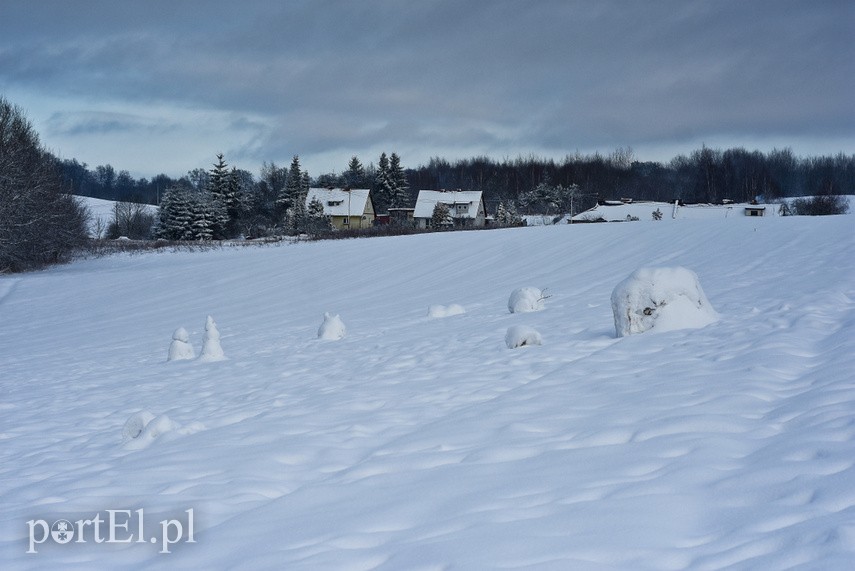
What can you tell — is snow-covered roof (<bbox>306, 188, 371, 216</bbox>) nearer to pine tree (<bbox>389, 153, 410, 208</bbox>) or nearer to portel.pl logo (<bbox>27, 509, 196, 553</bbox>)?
pine tree (<bbox>389, 153, 410, 208</bbox>)

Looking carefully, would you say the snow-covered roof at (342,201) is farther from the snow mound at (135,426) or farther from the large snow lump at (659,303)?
the snow mound at (135,426)

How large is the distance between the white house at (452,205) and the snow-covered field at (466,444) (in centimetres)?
6305

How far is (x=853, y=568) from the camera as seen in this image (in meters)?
2.55

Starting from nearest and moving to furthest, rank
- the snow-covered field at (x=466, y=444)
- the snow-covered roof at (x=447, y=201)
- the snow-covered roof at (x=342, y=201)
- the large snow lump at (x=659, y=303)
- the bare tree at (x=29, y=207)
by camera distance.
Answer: the snow-covered field at (x=466, y=444), the large snow lump at (x=659, y=303), the bare tree at (x=29, y=207), the snow-covered roof at (x=447, y=201), the snow-covered roof at (x=342, y=201)

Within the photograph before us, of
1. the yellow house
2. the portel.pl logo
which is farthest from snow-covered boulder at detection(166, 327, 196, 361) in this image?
the yellow house

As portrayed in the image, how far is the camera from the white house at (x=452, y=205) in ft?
248

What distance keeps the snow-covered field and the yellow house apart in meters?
64.3

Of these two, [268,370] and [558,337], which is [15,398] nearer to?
[268,370]

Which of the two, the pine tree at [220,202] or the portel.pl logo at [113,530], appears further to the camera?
the pine tree at [220,202]

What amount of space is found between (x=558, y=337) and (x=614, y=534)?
5.66m

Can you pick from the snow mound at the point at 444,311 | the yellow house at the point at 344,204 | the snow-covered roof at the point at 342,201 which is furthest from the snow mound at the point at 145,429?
the snow-covered roof at the point at 342,201

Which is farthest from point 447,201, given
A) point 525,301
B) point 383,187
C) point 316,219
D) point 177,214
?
point 525,301

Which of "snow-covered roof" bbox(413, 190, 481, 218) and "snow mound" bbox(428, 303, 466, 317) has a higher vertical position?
"snow-covered roof" bbox(413, 190, 481, 218)

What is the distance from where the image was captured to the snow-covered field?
3.30 meters
